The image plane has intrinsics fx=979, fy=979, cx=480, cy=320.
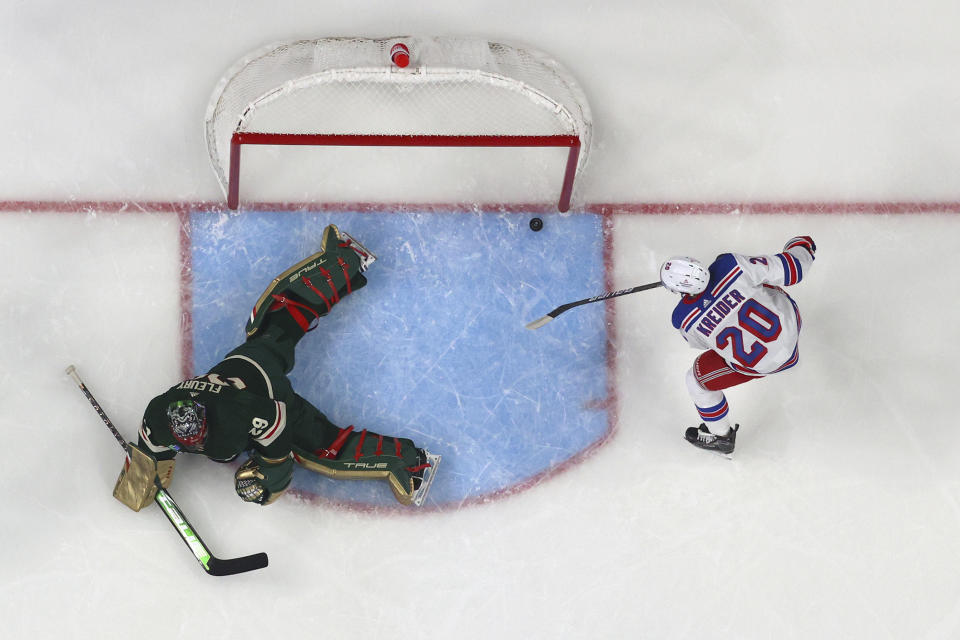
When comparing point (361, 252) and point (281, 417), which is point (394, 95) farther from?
point (281, 417)

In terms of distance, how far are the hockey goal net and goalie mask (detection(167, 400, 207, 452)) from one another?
0.99 meters

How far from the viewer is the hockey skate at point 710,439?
11.7 ft

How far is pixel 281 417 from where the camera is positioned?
3.16m

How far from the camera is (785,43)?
4004 millimetres

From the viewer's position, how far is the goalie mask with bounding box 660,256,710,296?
10.1 ft

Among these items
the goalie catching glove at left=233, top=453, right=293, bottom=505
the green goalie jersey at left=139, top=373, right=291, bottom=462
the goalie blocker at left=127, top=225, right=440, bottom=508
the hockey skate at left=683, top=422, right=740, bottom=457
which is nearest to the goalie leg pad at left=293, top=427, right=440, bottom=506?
the goalie blocker at left=127, top=225, right=440, bottom=508

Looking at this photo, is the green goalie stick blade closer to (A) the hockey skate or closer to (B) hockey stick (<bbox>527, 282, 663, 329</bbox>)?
(B) hockey stick (<bbox>527, 282, 663, 329</bbox>)

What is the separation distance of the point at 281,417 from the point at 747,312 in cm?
155

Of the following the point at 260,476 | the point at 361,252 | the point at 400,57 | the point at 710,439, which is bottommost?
the point at 260,476

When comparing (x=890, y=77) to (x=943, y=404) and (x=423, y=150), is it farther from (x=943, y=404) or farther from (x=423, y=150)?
(x=423, y=150)

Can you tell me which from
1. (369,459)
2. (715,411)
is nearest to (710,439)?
(715,411)

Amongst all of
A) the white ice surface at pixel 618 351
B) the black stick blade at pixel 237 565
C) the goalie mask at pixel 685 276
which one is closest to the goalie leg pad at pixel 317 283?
the white ice surface at pixel 618 351

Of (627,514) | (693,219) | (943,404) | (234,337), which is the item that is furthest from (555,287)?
(943,404)

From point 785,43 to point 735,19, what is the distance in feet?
0.74
